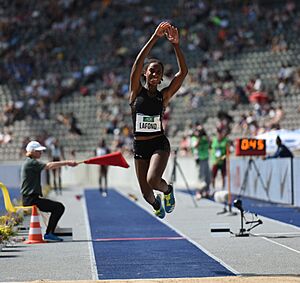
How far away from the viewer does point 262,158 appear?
936 inches

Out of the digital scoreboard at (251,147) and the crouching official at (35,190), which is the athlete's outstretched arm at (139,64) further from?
the digital scoreboard at (251,147)

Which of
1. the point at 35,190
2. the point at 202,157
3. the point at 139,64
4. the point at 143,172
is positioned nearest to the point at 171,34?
the point at 139,64

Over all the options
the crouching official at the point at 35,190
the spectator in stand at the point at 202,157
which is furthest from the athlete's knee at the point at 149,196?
the spectator in stand at the point at 202,157

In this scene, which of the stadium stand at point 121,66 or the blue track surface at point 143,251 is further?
the stadium stand at point 121,66

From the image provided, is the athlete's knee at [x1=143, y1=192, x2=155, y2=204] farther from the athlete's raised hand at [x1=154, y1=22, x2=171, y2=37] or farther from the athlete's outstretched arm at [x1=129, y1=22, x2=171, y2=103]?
the athlete's raised hand at [x1=154, y1=22, x2=171, y2=37]

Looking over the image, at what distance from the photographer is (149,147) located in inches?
408

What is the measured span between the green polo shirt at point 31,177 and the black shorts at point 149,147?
12.4 ft

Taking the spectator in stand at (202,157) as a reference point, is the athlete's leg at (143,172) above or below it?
above

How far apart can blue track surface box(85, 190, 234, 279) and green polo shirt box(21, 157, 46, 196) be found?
3.77ft

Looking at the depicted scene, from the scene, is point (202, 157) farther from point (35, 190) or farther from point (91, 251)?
point (91, 251)

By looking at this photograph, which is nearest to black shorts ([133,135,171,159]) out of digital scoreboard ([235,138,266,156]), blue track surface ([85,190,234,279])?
blue track surface ([85,190,234,279])

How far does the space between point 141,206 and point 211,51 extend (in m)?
17.5

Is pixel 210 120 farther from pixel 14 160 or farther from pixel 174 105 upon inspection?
pixel 14 160

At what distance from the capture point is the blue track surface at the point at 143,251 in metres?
9.72
